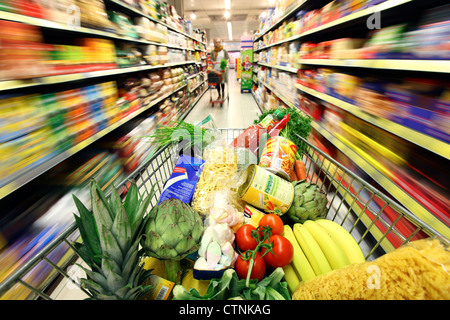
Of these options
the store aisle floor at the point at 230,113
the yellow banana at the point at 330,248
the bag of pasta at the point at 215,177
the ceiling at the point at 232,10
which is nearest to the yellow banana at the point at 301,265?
the yellow banana at the point at 330,248

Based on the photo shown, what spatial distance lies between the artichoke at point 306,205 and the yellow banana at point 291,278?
0.30m

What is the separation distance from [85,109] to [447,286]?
2231mm

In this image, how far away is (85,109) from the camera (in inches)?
68.7

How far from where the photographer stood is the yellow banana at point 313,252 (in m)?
0.81

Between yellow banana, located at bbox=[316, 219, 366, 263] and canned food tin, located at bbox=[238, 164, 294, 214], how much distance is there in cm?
22

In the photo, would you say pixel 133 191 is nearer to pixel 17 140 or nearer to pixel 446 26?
pixel 17 140

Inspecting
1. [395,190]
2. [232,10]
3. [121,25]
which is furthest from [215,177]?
[232,10]

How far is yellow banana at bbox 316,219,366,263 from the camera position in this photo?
86 cm

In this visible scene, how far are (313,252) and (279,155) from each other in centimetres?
59

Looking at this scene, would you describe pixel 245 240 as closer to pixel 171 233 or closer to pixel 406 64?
pixel 171 233

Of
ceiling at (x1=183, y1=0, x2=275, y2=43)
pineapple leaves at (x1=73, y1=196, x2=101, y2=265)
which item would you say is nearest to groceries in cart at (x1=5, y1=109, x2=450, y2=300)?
pineapple leaves at (x1=73, y1=196, x2=101, y2=265)

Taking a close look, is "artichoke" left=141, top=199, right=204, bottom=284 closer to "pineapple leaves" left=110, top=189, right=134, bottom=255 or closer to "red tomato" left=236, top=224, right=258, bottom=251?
"pineapple leaves" left=110, top=189, right=134, bottom=255

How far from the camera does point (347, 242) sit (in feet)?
2.97
